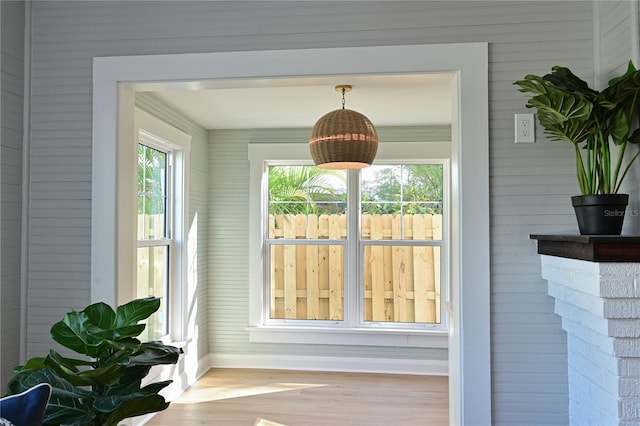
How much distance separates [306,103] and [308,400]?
237cm

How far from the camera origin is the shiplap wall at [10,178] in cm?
208

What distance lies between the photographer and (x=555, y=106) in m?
1.62

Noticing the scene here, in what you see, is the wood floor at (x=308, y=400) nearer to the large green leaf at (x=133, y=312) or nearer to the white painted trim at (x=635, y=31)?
the large green leaf at (x=133, y=312)

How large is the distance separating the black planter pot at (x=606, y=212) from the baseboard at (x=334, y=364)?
9.08ft

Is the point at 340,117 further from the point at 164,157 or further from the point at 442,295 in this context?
the point at 442,295

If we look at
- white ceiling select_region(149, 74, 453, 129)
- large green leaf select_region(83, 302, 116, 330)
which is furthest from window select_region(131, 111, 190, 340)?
large green leaf select_region(83, 302, 116, 330)

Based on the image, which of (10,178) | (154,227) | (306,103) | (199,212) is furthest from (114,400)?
(199,212)

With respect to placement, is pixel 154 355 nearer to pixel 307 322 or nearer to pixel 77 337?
pixel 77 337

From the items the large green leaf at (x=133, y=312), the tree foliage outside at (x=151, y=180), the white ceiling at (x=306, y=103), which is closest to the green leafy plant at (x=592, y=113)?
the white ceiling at (x=306, y=103)

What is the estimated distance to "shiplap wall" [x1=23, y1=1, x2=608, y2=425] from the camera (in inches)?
75.0

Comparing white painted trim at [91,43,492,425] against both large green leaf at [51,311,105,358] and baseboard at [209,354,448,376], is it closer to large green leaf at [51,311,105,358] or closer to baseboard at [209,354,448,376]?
large green leaf at [51,311,105,358]

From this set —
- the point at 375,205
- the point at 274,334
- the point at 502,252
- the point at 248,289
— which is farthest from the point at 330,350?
the point at 502,252

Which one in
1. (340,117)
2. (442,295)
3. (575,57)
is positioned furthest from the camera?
(442,295)

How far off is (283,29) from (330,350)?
3.05 metres
